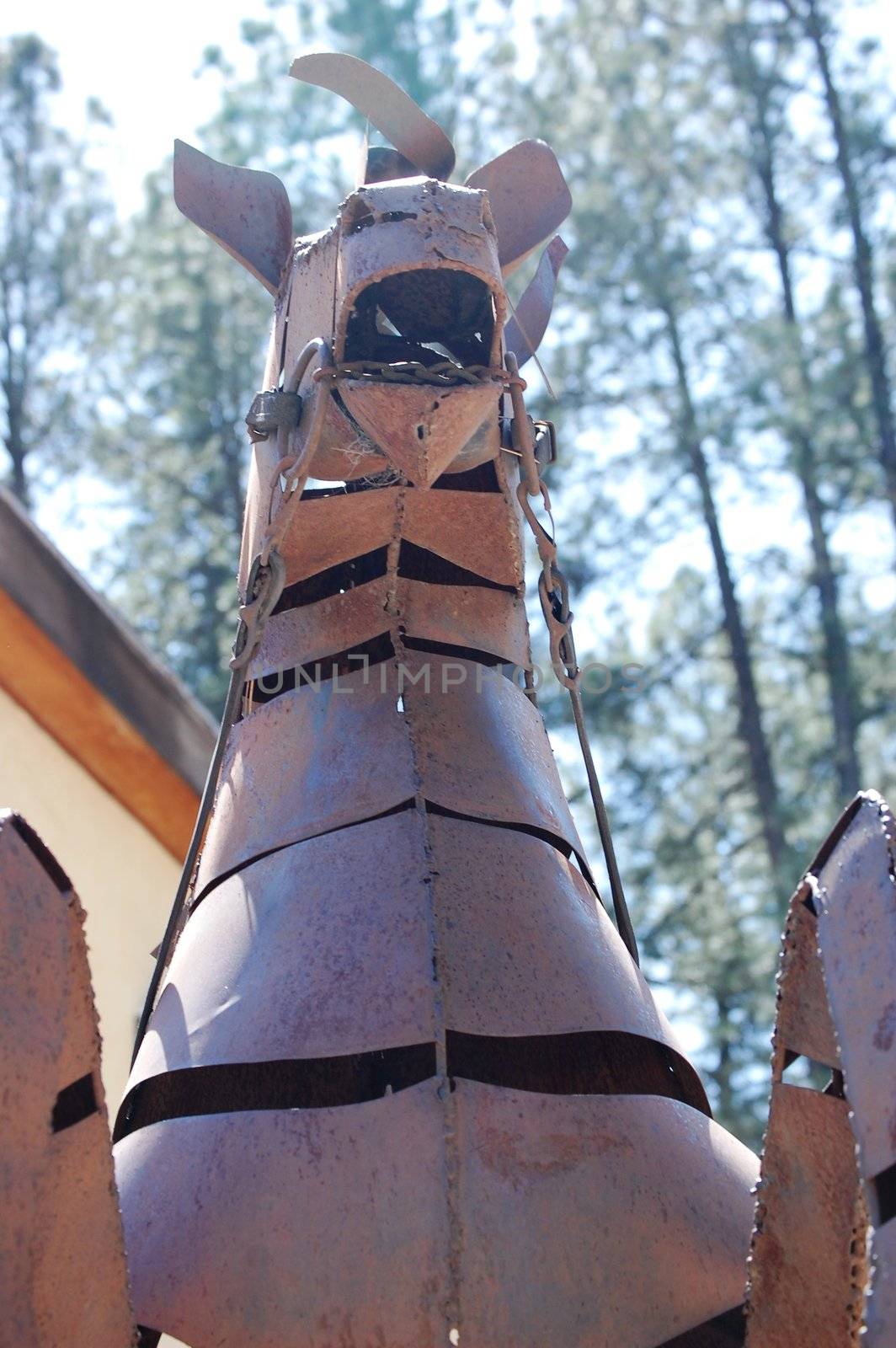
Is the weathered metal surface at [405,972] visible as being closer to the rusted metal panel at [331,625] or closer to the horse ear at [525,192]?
the rusted metal panel at [331,625]

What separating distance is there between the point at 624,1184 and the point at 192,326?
8.04 metres

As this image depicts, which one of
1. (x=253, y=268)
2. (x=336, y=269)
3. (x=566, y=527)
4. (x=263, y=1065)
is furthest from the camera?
(x=566, y=527)

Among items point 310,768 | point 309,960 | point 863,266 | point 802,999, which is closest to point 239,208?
point 310,768

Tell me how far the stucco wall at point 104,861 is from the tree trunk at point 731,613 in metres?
4.48

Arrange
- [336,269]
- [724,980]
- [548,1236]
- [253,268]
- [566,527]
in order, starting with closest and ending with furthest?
[548,1236], [336,269], [253,268], [724,980], [566,527]

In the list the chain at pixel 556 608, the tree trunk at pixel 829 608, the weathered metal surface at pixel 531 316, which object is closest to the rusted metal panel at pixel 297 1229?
the chain at pixel 556 608

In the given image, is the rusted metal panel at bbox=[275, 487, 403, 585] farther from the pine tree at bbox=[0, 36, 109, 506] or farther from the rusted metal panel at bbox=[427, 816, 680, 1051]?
the pine tree at bbox=[0, 36, 109, 506]

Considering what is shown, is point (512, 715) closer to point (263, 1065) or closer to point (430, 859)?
point (430, 859)

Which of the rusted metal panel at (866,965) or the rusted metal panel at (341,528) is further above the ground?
the rusted metal panel at (341,528)

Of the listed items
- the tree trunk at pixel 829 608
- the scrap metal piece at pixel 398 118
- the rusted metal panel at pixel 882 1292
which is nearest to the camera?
the rusted metal panel at pixel 882 1292

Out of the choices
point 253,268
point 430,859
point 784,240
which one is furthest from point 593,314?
point 430,859

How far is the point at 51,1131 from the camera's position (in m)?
1.32

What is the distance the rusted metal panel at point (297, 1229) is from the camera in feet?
4.58

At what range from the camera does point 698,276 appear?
884 cm
